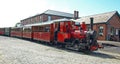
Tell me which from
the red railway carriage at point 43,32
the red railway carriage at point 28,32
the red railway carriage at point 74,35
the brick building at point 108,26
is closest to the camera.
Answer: the red railway carriage at point 74,35

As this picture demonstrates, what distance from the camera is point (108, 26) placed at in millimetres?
30406

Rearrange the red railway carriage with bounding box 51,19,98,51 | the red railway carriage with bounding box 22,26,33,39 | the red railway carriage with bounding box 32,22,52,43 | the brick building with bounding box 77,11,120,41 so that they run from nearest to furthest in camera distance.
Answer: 1. the red railway carriage with bounding box 51,19,98,51
2. the red railway carriage with bounding box 32,22,52,43
3. the red railway carriage with bounding box 22,26,33,39
4. the brick building with bounding box 77,11,120,41

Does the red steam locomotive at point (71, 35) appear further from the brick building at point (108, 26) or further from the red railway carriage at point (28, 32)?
the brick building at point (108, 26)

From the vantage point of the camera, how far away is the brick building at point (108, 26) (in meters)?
30.1

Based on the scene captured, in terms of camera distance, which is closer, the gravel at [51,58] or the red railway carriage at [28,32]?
the gravel at [51,58]

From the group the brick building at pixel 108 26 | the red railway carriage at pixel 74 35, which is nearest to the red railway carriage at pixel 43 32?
the red railway carriage at pixel 74 35

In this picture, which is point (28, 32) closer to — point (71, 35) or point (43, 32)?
point (43, 32)

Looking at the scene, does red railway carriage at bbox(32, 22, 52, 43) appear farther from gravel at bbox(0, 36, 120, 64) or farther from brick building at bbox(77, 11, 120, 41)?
brick building at bbox(77, 11, 120, 41)

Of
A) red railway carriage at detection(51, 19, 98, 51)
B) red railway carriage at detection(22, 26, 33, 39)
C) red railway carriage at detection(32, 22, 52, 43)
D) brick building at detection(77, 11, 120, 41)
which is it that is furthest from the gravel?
brick building at detection(77, 11, 120, 41)

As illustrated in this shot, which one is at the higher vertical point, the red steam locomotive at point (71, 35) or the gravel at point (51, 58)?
the red steam locomotive at point (71, 35)

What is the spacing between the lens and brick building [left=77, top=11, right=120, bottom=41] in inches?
1185

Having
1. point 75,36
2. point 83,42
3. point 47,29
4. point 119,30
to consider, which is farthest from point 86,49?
point 119,30

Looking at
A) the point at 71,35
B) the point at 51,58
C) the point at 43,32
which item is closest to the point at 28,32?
the point at 43,32

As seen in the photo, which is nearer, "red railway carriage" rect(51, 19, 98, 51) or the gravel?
the gravel
